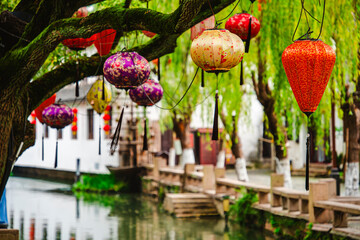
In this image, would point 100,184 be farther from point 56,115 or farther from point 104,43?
point 104,43

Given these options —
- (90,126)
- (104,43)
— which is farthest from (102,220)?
(90,126)

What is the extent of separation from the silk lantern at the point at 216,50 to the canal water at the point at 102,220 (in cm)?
731

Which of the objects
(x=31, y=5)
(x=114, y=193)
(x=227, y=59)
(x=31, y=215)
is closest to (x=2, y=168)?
(x=31, y=5)

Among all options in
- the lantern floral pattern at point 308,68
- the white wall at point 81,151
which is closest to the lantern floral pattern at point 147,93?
the lantern floral pattern at point 308,68

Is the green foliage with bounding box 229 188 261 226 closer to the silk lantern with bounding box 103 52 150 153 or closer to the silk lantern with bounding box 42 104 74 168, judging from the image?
the silk lantern with bounding box 42 104 74 168

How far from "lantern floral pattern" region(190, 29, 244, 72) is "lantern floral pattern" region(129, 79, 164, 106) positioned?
8.56 feet

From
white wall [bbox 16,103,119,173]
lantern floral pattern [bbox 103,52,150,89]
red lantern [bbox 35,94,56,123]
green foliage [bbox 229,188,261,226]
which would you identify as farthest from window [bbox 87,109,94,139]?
lantern floral pattern [bbox 103,52,150,89]

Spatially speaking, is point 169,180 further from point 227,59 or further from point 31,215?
point 227,59

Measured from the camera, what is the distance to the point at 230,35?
5164 millimetres

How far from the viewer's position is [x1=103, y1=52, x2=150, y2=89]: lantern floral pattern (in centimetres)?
607

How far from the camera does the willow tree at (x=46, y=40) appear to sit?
16.9 ft

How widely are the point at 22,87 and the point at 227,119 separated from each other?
1003 cm

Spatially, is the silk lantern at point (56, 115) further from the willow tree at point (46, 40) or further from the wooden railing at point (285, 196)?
the wooden railing at point (285, 196)

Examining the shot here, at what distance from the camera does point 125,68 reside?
6062mm
